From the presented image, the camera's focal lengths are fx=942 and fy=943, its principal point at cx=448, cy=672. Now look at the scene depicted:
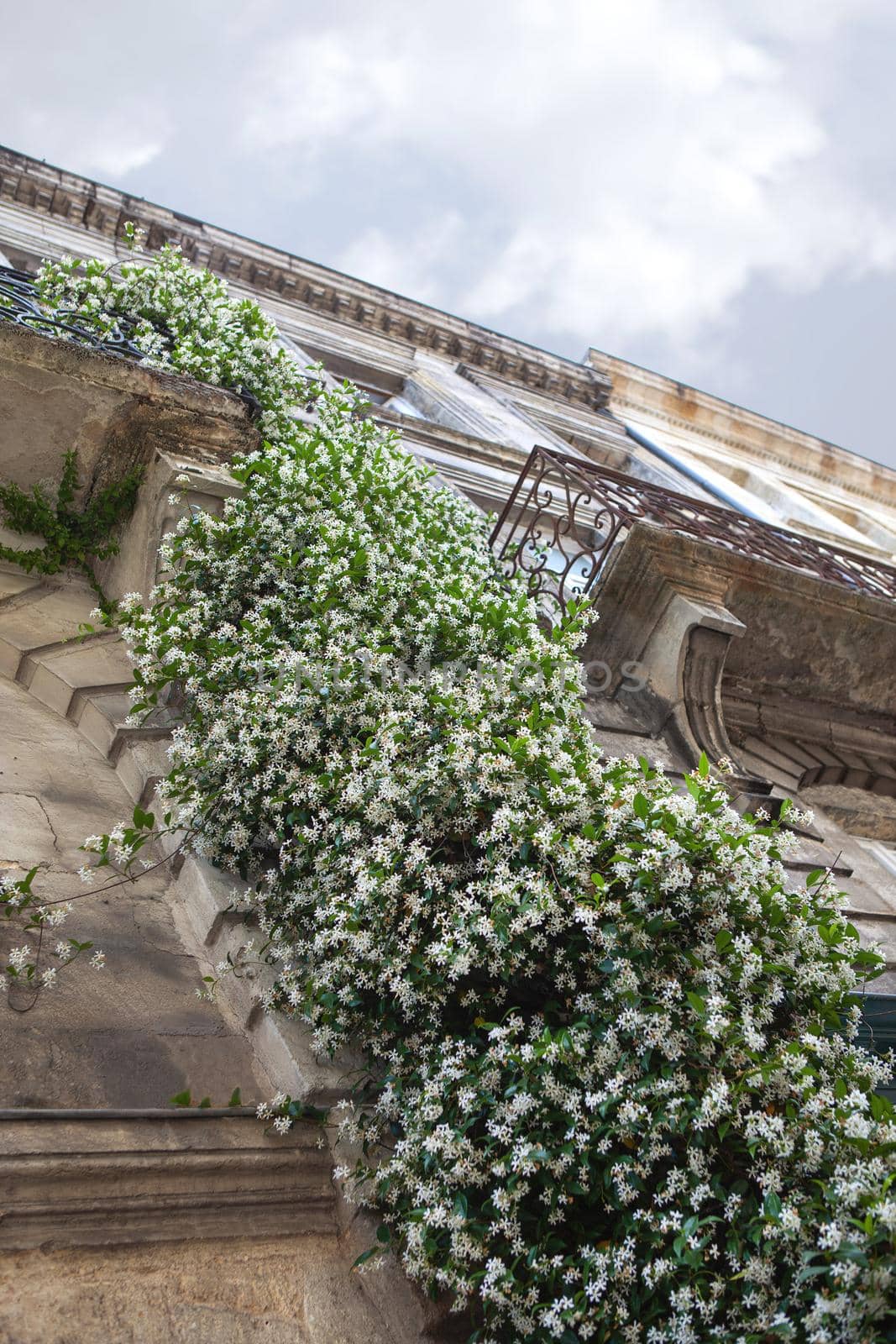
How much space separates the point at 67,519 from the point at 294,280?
11.1 metres

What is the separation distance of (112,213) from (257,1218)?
48.2 ft

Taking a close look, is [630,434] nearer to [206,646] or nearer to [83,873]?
[206,646]

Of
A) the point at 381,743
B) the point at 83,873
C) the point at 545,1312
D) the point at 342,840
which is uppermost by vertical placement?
the point at 381,743

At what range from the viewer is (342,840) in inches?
131

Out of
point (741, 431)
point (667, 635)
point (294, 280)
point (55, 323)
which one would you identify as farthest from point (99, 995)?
point (741, 431)

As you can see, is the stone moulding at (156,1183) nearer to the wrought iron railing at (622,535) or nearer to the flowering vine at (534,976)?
the flowering vine at (534,976)

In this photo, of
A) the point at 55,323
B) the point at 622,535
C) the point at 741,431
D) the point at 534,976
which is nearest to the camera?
the point at 534,976

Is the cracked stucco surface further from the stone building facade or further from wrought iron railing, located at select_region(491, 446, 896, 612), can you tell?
wrought iron railing, located at select_region(491, 446, 896, 612)

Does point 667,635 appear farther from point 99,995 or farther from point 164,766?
point 99,995

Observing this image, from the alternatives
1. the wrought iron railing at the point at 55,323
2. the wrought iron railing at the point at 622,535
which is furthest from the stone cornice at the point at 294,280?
the wrought iron railing at the point at 55,323

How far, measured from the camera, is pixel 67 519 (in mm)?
5871

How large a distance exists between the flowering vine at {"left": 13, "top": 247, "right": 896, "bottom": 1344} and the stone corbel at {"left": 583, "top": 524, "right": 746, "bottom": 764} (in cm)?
202

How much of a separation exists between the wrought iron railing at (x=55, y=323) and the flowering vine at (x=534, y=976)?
224 centimetres

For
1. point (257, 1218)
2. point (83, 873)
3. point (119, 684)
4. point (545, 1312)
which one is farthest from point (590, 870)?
point (119, 684)
